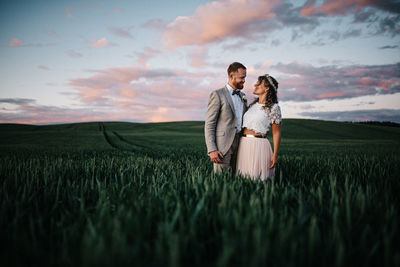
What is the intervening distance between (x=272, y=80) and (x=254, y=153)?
4.25 feet

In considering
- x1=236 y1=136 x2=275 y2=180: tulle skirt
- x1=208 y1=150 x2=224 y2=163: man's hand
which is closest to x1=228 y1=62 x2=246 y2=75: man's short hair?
x1=236 y1=136 x2=275 y2=180: tulle skirt

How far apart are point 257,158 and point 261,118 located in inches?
26.7

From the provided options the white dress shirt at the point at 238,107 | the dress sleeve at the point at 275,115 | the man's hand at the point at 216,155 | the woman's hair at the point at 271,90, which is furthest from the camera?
the white dress shirt at the point at 238,107

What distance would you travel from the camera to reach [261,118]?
142 inches

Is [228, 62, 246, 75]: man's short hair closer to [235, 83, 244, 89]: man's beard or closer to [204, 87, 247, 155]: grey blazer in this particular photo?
[235, 83, 244, 89]: man's beard

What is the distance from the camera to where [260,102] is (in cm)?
384

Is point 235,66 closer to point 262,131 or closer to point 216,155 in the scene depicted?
point 262,131

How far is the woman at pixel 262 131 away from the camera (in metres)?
3.59

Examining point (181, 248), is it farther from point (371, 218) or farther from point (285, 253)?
point (371, 218)

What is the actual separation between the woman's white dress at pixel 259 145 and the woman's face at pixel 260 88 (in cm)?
23

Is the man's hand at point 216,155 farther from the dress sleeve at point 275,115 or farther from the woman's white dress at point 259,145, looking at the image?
the dress sleeve at point 275,115

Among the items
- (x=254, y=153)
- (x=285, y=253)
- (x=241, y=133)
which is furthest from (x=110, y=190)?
(x=241, y=133)

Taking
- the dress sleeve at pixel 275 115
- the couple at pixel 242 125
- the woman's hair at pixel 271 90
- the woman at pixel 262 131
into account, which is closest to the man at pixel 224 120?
the couple at pixel 242 125

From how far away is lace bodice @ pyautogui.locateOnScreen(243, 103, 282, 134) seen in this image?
356 centimetres
